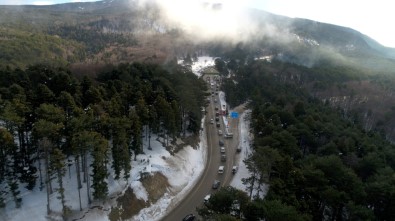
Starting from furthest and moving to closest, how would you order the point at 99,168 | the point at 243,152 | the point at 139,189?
1. the point at 243,152
2. the point at 139,189
3. the point at 99,168

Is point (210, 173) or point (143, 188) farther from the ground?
point (143, 188)

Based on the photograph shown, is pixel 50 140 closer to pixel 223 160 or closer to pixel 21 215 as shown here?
pixel 21 215

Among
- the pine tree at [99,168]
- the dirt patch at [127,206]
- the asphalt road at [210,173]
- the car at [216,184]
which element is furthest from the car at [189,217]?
the pine tree at [99,168]

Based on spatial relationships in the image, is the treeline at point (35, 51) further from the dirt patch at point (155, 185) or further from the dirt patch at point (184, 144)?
the dirt patch at point (155, 185)

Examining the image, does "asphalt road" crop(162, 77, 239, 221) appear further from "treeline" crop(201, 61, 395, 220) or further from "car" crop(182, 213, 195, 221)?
"treeline" crop(201, 61, 395, 220)

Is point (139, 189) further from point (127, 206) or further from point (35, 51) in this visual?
point (35, 51)

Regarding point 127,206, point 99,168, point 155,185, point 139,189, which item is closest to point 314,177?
point 155,185

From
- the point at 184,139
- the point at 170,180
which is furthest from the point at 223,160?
the point at 170,180
